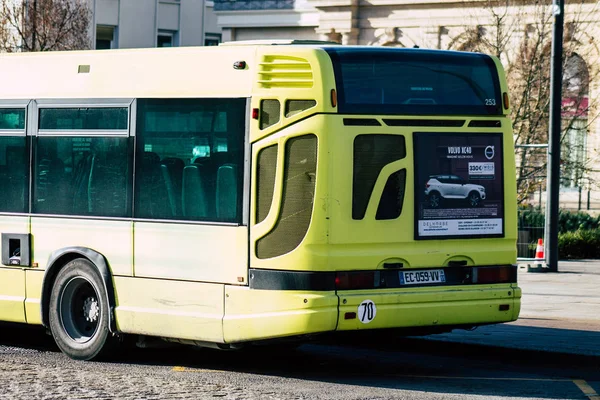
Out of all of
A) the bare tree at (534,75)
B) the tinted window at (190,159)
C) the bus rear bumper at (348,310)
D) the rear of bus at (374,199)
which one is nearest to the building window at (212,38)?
the bare tree at (534,75)

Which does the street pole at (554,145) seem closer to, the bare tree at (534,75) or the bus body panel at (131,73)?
the bare tree at (534,75)

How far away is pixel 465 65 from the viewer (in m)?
11.9

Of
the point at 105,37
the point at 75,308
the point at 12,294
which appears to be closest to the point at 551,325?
the point at 75,308

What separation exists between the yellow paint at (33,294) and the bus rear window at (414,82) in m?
3.47

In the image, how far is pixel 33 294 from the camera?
12953 mm

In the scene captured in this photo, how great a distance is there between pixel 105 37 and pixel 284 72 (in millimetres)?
45157

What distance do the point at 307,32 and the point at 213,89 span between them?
46.1 m

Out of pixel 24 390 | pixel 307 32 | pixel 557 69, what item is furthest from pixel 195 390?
pixel 307 32

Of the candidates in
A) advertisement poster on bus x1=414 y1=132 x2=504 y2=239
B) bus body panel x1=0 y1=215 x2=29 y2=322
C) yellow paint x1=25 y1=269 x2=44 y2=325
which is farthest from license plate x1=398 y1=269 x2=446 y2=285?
bus body panel x1=0 y1=215 x2=29 y2=322

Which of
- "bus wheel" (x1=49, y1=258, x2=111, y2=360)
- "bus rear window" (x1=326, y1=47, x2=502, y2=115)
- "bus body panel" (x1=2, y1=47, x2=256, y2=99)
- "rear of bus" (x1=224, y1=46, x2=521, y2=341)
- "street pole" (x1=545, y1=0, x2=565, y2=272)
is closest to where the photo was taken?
"rear of bus" (x1=224, y1=46, x2=521, y2=341)

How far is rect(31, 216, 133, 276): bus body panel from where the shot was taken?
12211 millimetres

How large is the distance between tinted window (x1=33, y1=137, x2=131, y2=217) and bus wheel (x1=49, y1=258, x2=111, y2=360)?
20.1 inches

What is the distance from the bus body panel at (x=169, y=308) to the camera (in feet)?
37.6

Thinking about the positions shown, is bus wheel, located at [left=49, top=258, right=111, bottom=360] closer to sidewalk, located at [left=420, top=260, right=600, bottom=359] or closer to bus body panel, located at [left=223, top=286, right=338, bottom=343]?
bus body panel, located at [left=223, top=286, right=338, bottom=343]
